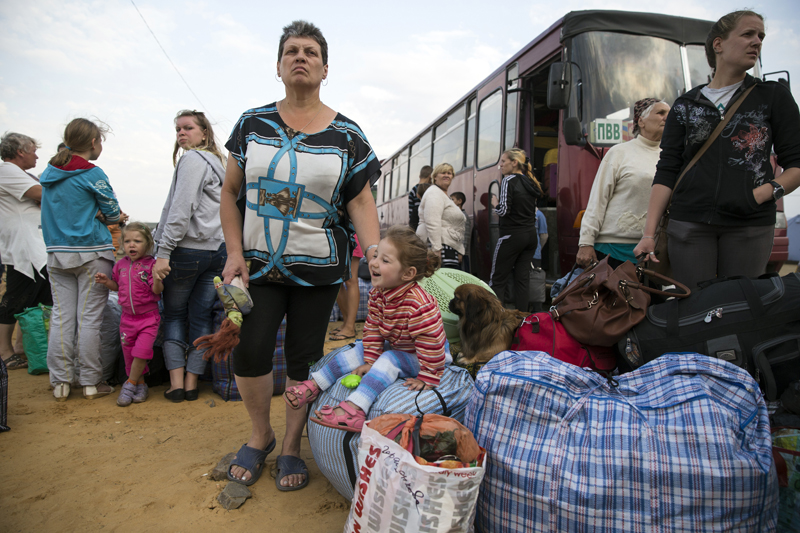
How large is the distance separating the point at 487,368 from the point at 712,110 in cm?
186

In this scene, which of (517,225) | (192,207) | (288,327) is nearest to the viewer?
(288,327)

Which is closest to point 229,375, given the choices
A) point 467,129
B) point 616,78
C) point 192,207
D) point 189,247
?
point 189,247

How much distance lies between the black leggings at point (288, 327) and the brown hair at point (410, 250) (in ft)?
1.33

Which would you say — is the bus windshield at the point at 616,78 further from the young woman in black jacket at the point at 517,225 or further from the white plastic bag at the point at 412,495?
the white plastic bag at the point at 412,495

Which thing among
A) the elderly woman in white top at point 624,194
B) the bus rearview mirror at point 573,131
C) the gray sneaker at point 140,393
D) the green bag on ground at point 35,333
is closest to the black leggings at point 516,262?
the bus rearview mirror at point 573,131

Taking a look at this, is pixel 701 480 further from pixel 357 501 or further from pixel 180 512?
pixel 180 512

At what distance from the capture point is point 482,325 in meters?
2.82

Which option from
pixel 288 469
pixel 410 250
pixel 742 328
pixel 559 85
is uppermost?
pixel 559 85

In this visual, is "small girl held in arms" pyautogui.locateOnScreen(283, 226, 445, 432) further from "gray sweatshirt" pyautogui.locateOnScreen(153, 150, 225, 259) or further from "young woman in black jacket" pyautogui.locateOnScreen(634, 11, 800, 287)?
"gray sweatshirt" pyautogui.locateOnScreen(153, 150, 225, 259)

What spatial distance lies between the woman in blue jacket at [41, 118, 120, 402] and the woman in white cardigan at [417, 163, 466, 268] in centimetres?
347

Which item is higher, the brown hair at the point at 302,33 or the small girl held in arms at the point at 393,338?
the brown hair at the point at 302,33

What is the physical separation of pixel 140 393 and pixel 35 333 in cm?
145

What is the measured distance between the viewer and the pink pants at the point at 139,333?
3.52m

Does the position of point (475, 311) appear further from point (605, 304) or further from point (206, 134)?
point (206, 134)
